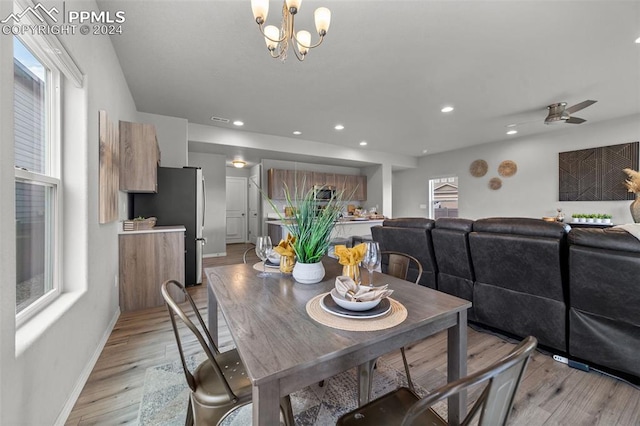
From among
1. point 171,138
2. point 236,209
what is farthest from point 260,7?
point 236,209

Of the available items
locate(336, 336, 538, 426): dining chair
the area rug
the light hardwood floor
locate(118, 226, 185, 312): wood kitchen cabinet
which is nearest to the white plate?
locate(336, 336, 538, 426): dining chair

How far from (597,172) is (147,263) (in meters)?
7.37

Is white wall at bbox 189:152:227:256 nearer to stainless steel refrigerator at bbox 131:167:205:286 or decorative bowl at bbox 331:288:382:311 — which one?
stainless steel refrigerator at bbox 131:167:205:286

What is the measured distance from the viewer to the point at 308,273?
134cm

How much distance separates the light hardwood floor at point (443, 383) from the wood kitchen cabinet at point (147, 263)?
514 millimetres

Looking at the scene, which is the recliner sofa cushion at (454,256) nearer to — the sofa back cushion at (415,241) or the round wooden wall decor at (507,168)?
the sofa back cushion at (415,241)

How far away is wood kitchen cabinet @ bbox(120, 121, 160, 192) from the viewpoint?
9.23 ft

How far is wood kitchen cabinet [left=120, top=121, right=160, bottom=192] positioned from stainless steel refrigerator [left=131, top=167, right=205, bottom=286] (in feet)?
2.35

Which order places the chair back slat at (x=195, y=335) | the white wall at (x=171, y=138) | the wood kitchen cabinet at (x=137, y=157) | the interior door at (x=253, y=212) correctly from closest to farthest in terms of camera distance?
the chair back slat at (x=195, y=335)
the wood kitchen cabinet at (x=137, y=157)
the white wall at (x=171, y=138)
the interior door at (x=253, y=212)

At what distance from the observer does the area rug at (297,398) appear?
1.42 m

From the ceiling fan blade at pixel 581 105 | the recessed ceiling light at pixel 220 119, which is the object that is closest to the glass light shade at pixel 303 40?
the recessed ceiling light at pixel 220 119

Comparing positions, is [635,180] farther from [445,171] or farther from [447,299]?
[447,299]

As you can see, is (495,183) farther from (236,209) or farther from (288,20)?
(236,209)

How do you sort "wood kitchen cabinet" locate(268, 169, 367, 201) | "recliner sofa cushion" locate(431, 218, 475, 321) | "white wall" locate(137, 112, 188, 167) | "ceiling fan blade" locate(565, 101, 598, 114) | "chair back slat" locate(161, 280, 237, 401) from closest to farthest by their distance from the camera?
"chair back slat" locate(161, 280, 237, 401) → "recliner sofa cushion" locate(431, 218, 475, 321) → "ceiling fan blade" locate(565, 101, 598, 114) → "white wall" locate(137, 112, 188, 167) → "wood kitchen cabinet" locate(268, 169, 367, 201)
